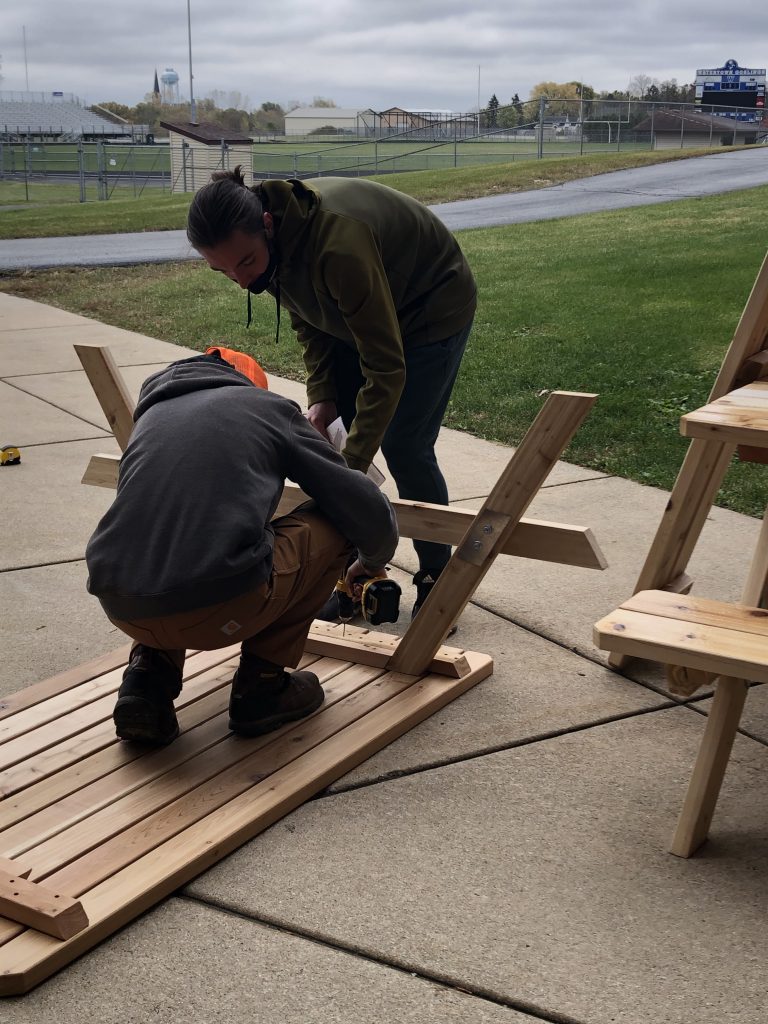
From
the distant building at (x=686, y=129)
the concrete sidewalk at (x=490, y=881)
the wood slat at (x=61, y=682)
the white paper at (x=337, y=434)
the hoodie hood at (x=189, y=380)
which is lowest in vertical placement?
the concrete sidewalk at (x=490, y=881)

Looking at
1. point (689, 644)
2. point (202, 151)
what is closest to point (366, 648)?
point (689, 644)

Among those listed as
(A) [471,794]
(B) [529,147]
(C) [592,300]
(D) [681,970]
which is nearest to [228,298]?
(C) [592,300]

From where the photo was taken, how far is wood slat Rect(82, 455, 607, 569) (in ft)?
10.7

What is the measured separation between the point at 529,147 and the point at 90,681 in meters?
32.9

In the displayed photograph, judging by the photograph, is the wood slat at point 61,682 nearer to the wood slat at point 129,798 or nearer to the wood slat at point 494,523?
the wood slat at point 129,798

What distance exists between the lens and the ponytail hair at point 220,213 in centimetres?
328

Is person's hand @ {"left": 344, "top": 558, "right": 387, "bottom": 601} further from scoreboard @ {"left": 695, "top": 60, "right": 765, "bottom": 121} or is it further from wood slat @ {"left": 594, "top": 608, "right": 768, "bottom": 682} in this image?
scoreboard @ {"left": 695, "top": 60, "right": 765, "bottom": 121}

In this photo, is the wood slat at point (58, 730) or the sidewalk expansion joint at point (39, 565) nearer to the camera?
the wood slat at point (58, 730)

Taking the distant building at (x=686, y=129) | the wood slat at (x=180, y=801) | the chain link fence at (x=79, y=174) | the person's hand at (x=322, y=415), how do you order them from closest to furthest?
1. the wood slat at (x=180, y=801)
2. the person's hand at (x=322, y=415)
3. the chain link fence at (x=79, y=174)
4. the distant building at (x=686, y=129)

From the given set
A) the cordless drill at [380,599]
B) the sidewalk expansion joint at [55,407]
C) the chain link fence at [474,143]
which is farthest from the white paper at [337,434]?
the chain link fence at [474,143]

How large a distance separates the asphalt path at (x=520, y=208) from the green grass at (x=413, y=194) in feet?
2.26

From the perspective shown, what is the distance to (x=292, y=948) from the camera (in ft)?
7.82

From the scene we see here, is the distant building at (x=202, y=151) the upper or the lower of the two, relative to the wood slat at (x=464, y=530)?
upper

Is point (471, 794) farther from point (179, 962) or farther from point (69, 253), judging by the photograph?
point (69, 253)
